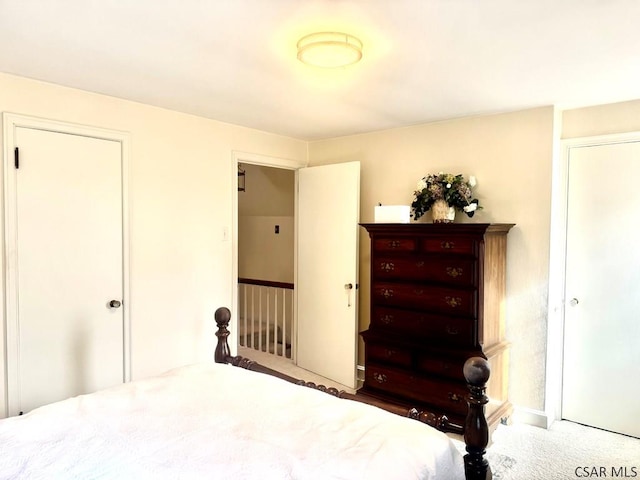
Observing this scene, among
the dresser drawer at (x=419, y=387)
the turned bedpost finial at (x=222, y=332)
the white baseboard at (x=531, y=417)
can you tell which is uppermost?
the turned bedpost finial at (x=222, y=332)

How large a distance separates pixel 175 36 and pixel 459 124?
7.65 feet

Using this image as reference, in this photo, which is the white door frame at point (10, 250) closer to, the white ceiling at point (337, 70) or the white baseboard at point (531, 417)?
the white ceiling at point (337, 70)

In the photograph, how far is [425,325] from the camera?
3117 millimetres

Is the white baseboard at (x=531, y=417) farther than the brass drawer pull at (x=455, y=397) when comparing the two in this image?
Yes

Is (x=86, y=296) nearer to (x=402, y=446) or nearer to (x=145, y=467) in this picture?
(x=145, y=467)

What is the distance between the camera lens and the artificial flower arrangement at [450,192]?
326 cm

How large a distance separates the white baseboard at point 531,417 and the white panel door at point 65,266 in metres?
2.90

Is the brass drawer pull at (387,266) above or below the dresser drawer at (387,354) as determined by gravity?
above

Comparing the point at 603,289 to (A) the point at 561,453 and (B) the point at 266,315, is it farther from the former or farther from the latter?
(B) the point at 266,315

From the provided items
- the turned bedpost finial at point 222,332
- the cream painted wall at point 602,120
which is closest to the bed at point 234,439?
the turned bedpost finial at point 222,332

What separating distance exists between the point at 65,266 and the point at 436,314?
2.51 meters

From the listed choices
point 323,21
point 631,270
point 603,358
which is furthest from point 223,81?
point 603,358

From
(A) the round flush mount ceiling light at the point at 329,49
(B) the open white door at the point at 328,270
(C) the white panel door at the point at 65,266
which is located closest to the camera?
(A) the round flush mount ceiling light at the point at 329,49

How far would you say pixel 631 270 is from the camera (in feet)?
9.62
